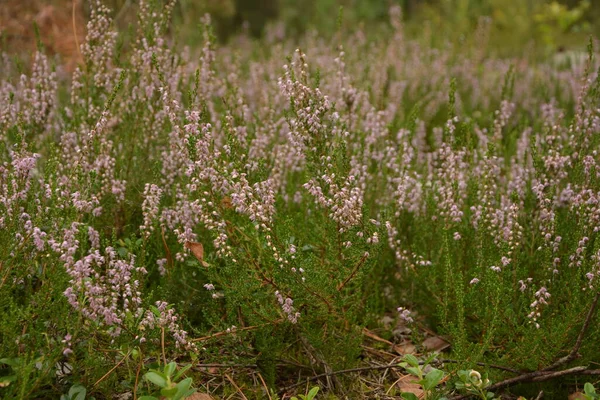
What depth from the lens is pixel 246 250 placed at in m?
2.58

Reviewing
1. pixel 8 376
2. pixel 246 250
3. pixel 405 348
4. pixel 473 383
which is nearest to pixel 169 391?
pixel 8 376

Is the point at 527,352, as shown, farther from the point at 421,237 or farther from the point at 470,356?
the point at 421,237

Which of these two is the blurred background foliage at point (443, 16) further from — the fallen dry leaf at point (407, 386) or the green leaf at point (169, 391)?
the green leaf at point (169, 391)

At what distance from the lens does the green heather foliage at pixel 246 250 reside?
7.86 ft

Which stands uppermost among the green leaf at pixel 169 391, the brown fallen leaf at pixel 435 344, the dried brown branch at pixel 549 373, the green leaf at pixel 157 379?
the green leaf at pixel 157 379

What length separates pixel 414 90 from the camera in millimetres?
6609

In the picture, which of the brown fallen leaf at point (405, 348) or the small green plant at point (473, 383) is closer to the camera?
the small green plant at point (473, 383)

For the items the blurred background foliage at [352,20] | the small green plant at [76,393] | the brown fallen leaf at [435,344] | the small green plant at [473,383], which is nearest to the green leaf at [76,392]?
the small green plant at [76,393]

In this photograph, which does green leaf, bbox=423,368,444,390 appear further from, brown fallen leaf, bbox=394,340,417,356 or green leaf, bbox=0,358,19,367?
green leaf, bbox=0,358,19,367

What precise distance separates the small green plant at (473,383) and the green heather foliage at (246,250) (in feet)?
0.09

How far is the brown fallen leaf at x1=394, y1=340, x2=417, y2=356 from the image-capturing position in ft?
10.1

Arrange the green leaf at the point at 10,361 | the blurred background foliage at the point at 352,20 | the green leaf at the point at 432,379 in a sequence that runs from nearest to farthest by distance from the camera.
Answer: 1. the green leaf at the point at 10,361
2. the green leaf at the point at 432,379
3. the blurred background foliage at the point at 352,20

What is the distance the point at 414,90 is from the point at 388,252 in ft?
11.7

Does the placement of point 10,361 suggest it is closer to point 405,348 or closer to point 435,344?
point 405,348
